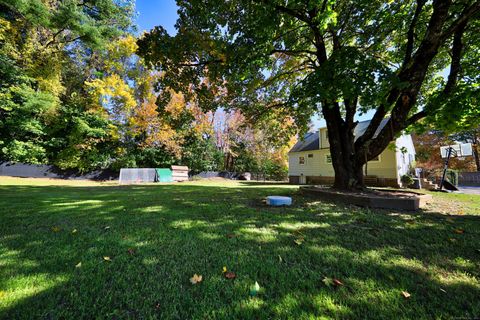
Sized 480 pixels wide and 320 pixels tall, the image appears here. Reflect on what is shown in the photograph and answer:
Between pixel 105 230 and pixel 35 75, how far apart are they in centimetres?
1975

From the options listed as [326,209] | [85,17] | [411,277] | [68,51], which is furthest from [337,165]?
[68,51]

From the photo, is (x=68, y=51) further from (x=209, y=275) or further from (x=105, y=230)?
(x=209, y=275)

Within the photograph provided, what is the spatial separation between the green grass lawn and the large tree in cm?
298

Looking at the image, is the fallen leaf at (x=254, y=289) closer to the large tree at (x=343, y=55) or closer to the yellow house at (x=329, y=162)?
the large tree at (x=343, y=55)

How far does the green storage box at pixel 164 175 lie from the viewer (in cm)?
1698

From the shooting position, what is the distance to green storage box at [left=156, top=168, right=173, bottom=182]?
55.7 ft

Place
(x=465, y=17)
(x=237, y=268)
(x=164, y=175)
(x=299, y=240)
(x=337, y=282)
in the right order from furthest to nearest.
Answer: (x=164, y=175) → (x=465, y=17) → (x=299, y=240) → (x=237, y=268) → (x=337, y=282)

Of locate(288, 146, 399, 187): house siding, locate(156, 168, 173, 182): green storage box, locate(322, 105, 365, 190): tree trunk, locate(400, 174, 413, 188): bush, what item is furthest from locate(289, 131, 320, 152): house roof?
locate(156, 168, 173, 182): green storage box

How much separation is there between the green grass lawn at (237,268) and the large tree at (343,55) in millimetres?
2976

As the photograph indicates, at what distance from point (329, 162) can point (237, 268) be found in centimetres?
1555

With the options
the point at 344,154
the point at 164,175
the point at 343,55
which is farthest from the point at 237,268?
the point at 164,175

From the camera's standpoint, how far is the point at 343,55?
15.3ft

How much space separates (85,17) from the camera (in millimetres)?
14586

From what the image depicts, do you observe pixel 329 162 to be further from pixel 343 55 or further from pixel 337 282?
Result: pixel 337 282
